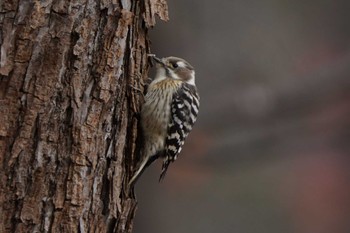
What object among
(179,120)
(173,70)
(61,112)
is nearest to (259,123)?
(179,120)

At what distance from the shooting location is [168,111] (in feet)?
20.1

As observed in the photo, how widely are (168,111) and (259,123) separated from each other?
614mm

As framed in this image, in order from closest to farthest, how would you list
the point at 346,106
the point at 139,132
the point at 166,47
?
the point at 139,132, the point at 346,106, the point at 166,47

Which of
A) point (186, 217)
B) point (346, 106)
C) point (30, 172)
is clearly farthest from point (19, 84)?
point (186, 217)

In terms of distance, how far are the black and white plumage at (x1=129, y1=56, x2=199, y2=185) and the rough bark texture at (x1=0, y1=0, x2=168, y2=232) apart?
1.86 ft

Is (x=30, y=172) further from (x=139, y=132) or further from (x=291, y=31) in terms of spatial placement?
(x=291, y=31)

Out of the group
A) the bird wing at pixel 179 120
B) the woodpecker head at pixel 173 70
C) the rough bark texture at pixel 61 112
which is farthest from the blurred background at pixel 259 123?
the rough bark texture at pixel 61 112

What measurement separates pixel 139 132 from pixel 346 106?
1.73m

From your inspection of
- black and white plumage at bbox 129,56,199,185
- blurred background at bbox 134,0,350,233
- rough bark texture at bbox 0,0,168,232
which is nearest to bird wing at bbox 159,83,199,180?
black and white plumage at bbox 129,56,199,185

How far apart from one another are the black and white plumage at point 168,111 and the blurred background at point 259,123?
0.15 metres

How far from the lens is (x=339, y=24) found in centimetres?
960

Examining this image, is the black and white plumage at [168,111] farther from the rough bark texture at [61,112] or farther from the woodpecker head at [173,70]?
the rough bark texture at [61,112]

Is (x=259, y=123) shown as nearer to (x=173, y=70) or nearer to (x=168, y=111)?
(x=168, y=111)

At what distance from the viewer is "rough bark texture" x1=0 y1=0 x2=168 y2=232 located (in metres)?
4.77
